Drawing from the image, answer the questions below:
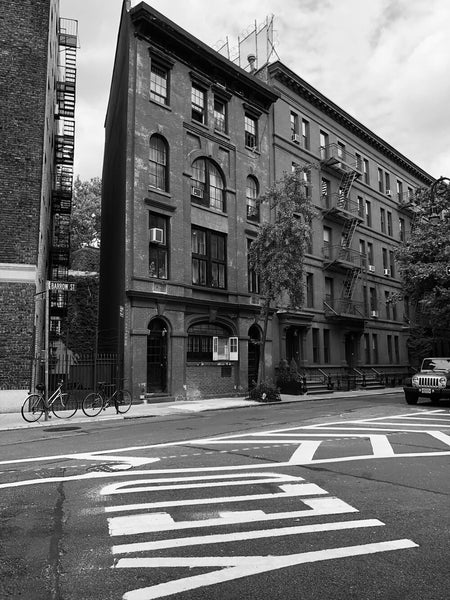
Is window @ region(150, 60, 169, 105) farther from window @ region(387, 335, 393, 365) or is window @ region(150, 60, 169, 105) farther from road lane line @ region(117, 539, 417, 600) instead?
window @ region(387, 335, 393, 365)

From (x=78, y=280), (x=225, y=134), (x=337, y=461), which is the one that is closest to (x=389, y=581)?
(x=337, y=461)

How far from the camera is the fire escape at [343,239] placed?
3212cm

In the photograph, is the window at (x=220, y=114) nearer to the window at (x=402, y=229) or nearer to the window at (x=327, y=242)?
the window at (x=327, y=242)

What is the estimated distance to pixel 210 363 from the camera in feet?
78.1

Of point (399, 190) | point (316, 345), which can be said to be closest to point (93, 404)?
point (316, 345)

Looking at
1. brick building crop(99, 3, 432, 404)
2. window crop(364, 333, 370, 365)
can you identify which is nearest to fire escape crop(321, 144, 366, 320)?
brick building crop(99, 3, 432, 404)

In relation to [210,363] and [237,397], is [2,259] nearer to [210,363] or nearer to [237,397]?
[210,363]

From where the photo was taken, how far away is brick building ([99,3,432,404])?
21875 mm

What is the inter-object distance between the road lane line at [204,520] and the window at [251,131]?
2473 centimetres

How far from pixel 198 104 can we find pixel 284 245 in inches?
363

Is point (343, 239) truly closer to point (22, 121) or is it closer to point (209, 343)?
point (209, 343)

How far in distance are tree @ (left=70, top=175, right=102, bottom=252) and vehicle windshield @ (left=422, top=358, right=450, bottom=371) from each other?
33.8 m

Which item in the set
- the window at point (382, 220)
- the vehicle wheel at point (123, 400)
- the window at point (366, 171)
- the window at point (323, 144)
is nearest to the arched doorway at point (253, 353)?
the vehicle wheel at point (123, 400)

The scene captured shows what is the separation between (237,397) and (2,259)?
12197mm
